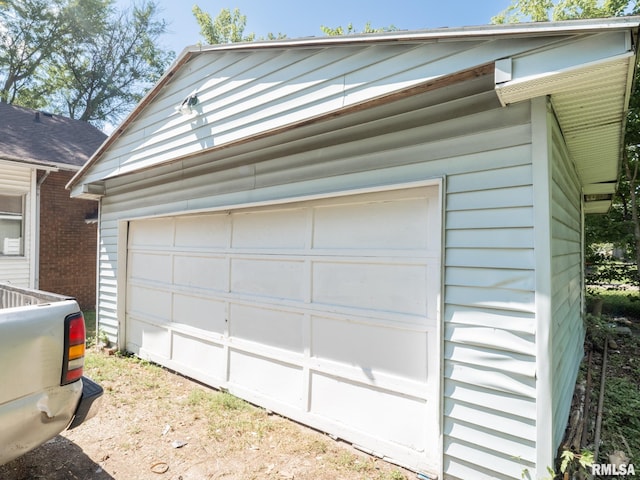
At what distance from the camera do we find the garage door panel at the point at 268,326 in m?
3.54

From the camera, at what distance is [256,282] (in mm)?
3941

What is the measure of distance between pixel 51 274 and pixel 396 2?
13730 millimetres

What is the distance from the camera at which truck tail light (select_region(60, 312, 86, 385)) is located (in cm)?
211

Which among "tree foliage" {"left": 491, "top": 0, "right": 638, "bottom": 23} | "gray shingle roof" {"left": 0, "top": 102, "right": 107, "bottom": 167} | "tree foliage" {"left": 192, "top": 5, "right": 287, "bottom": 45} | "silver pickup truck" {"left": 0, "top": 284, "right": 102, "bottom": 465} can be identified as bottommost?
"silver pickup truck" {"left": 0, "top": 284, "right": 102, "bottom": 465}

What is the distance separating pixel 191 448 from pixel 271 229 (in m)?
2.16

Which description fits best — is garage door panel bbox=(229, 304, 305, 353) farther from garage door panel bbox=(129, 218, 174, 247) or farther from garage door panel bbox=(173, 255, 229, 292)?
garage door panel bbox=(129, 218, 174, 247)

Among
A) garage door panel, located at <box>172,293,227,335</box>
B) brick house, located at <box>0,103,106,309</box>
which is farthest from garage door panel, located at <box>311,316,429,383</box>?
brick house, located at <box>0,103,106,309</box>

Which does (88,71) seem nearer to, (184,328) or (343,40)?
(184,328)

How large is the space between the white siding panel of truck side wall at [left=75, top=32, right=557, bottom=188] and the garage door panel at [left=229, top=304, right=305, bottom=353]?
181cm

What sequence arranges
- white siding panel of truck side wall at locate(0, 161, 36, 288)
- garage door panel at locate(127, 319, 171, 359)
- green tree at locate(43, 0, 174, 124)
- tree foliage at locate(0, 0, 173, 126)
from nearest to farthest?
1. garage door panel at locate(127, 319, 171, 359)
2. white siding panel of truck side wall at locate(0, 161, 36, 288)
3. tree foliage at locate(0, 0, 173, 126)
4. green tree at locate(43, 0, 174, 124)

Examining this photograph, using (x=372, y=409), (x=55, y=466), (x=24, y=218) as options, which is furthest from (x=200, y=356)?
(x=24, y=218)

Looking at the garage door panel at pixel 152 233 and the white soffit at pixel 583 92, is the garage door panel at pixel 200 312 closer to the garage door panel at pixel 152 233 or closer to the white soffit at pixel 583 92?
the garage door panel at pixel 152 233

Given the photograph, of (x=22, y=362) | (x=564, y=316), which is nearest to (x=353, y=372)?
(x=564, y=316)

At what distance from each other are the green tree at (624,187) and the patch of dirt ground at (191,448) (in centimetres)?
897
